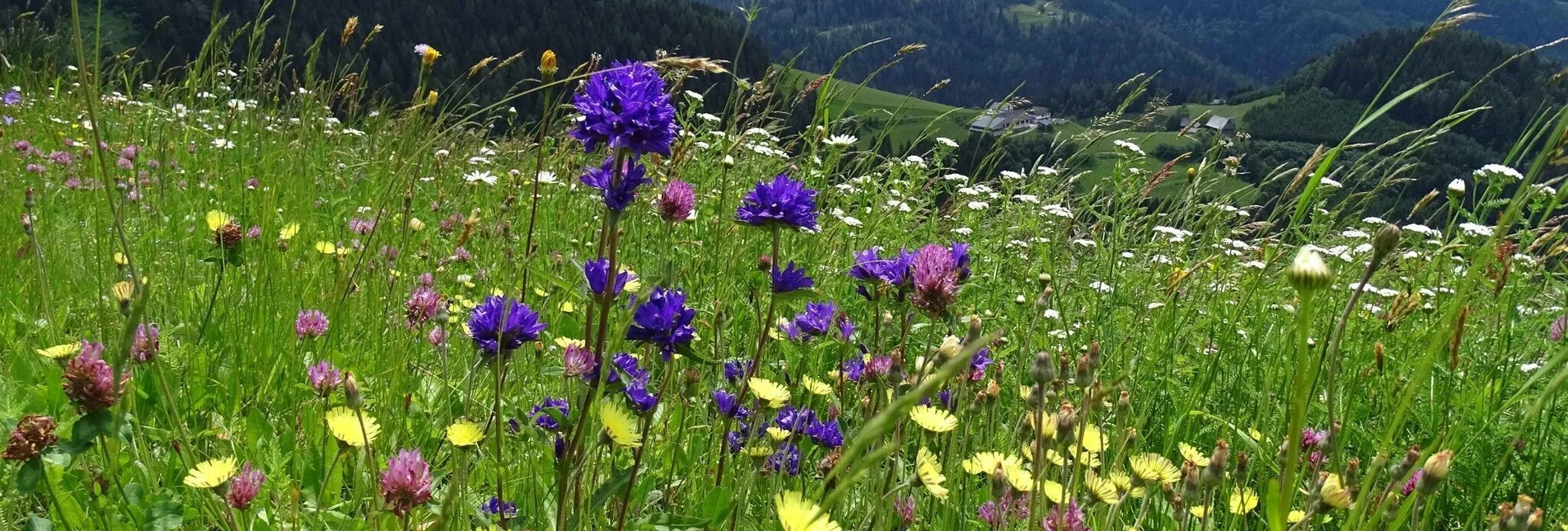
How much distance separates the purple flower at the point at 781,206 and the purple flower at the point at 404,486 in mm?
702

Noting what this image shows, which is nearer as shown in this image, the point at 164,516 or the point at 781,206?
the point at 164,516

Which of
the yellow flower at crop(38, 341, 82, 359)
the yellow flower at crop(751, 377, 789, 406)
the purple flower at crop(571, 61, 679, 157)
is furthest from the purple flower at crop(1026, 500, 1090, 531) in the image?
the yellow flower at crop(38, 341, 82, 359)

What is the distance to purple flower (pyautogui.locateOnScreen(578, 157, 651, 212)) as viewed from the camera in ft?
4.44

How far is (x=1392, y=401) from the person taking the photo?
7.79 ft

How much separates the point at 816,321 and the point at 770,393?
0.38m

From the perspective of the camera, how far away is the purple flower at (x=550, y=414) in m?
1.35

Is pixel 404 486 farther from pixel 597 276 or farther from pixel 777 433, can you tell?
pixel 777 433

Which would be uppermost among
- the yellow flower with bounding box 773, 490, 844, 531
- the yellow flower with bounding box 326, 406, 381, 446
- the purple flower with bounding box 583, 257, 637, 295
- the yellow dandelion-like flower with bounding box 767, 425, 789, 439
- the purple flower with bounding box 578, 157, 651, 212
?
the purple flower with bounding box 578, 157, 651, 212

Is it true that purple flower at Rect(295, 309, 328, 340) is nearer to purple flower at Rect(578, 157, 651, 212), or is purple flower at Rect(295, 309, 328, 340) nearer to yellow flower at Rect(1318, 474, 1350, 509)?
purple flower at Rect(578, 157, 651, 212)

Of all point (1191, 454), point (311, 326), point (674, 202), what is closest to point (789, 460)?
point (674, 202)

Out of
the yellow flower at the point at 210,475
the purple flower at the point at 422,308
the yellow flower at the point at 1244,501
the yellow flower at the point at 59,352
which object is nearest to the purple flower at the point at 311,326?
the purple flower at the point at 422,308

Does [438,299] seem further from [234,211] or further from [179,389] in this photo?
[234,211]

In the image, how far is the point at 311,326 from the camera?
209cm

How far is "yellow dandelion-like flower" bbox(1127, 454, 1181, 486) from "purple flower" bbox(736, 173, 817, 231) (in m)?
0.70
